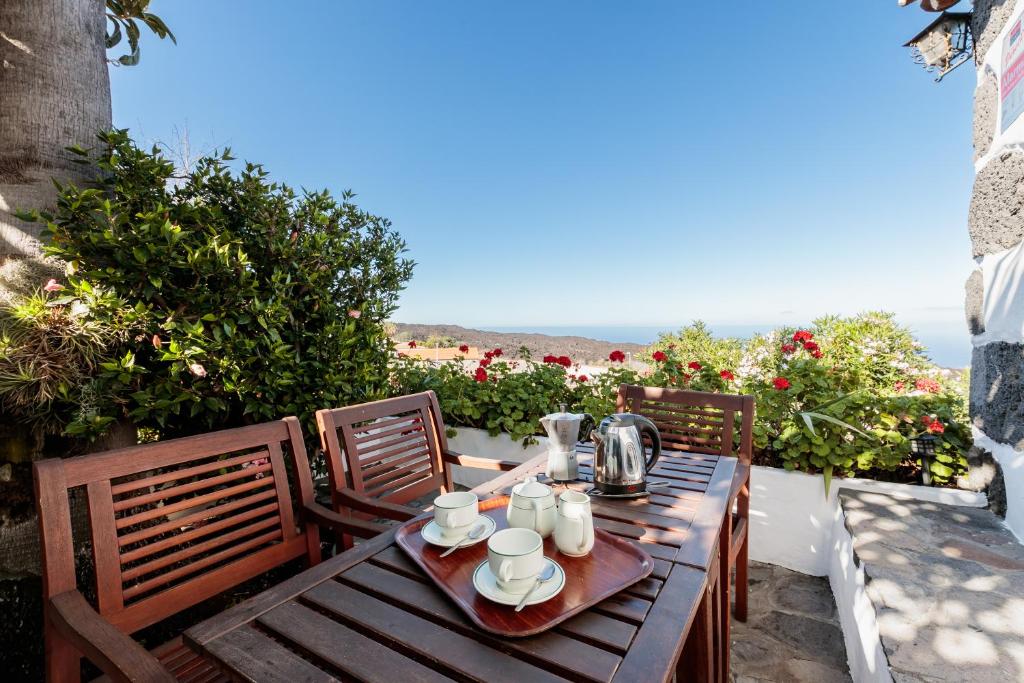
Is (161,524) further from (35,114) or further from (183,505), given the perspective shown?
(35,114)

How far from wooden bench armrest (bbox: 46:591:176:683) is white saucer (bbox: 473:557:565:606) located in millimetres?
454

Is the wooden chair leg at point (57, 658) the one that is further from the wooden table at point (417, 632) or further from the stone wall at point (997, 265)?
the stone wall at point (997, 265)

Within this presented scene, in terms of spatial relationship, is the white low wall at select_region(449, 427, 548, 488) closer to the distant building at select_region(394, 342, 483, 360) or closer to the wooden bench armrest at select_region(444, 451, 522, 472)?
the distant building at select_region(394, 342, 483, 360)

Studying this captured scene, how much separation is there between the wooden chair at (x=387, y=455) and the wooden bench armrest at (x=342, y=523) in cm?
A: 7

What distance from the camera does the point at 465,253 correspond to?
11.8 meters

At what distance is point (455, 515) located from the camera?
96cm

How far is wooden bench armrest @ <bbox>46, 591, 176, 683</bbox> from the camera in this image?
0.62 m

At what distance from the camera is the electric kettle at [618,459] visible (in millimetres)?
1245

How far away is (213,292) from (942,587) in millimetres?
2849

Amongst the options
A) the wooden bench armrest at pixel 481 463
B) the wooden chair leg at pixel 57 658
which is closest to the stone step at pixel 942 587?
the wooden bench armrest at pixel 481 463

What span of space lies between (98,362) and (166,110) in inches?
143

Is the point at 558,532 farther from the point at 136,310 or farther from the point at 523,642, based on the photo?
the point at 136,310

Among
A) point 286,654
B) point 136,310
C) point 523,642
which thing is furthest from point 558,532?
point 136,310

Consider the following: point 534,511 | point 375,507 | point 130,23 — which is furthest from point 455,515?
point 130,23
